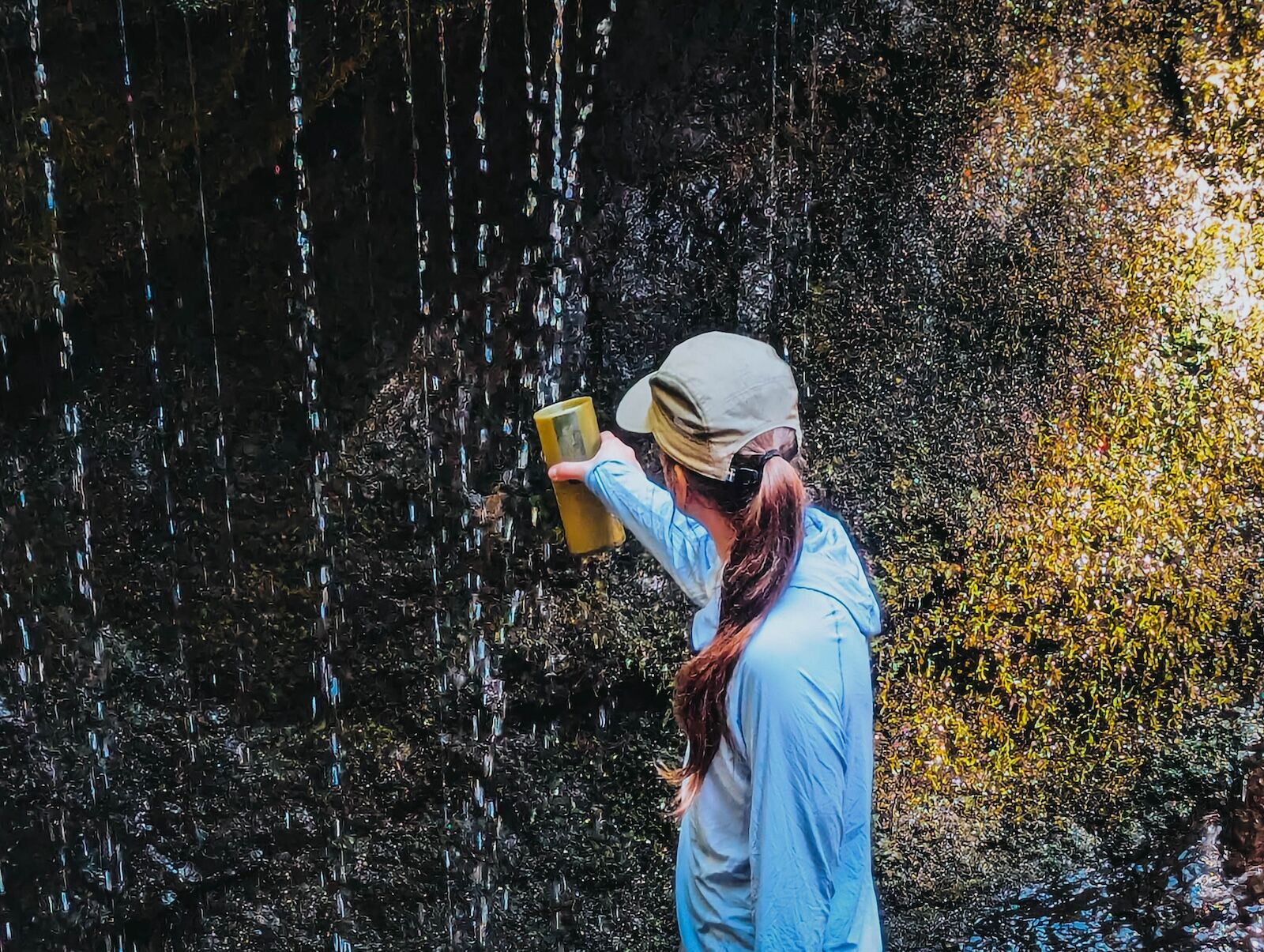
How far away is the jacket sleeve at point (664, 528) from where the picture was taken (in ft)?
6.50

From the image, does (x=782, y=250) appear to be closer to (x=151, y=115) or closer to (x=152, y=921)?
(x=151, y=115)

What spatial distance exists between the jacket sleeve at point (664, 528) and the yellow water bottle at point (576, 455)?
0.09m

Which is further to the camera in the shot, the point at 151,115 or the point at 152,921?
the point at 152,921

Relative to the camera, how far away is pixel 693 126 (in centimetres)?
393

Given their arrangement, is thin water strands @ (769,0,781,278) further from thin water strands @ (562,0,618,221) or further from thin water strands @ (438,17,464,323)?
thin water strands @ (438,17,464,323)

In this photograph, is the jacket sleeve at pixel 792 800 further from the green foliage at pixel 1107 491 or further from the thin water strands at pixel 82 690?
the thin water strands at pixel 82 690

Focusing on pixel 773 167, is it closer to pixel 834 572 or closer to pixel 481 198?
pixel 481 198

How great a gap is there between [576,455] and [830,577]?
859 millimetres

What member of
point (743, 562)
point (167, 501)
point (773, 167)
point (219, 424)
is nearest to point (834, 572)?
point (743, 562)

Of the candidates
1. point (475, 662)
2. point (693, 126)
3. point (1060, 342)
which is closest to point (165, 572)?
point (475, 662)

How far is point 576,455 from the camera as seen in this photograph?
219 centimetres

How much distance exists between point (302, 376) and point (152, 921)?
89.2 inches

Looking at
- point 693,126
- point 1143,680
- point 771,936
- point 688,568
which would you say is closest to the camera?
point 771,936

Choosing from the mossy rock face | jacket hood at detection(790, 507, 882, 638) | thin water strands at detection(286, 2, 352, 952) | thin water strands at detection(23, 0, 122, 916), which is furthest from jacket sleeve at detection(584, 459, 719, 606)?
thin water strands at detection(23, 0, 122, 916)
